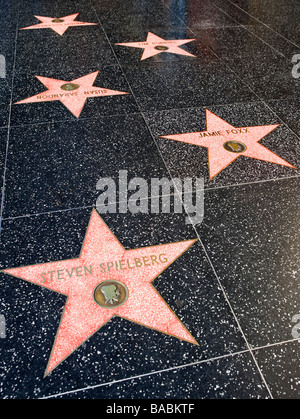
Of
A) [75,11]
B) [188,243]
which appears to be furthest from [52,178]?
[75,11]

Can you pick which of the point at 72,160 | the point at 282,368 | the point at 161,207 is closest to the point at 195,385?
the point at 282,368

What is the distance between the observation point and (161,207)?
1.57m

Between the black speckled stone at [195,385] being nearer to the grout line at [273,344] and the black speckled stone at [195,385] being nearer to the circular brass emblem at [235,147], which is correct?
the grout line at [273,344]

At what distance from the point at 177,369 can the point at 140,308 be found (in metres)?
0.22

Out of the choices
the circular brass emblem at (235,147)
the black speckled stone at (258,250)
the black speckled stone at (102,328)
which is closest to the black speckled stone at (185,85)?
the circular brass emblem at (235,147)

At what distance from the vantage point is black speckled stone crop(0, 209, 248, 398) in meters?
1.05

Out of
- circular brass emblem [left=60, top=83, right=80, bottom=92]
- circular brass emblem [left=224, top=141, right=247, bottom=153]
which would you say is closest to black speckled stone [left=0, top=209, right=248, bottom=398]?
circular brass emblem [left=224, top=141, right=247, bottom=153]

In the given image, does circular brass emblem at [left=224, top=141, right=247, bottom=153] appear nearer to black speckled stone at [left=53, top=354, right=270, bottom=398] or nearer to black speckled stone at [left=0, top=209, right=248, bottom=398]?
black speckled stone at [left=0, top=209, right=248, bottom=398]

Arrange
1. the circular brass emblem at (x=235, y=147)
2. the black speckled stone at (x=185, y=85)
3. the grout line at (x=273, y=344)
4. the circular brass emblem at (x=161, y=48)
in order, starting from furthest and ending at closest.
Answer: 1. the circular brass emblem at (x=161, y=48)
2. the black speckled stone at (x=185, y=85)
3. the circular brass emblem at (x=235, y=147)
4. the grout line at (x=273, y=344)

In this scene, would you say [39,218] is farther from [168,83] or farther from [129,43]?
[129,43]

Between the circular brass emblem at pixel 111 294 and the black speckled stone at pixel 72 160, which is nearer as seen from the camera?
the circular brass emblem at pixel 111 294

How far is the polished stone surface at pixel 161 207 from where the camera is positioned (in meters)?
1.06

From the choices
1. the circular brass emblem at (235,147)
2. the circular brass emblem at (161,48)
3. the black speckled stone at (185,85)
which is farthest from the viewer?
the circular brass emblem at (161,48)

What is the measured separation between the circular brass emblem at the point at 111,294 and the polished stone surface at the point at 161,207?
52 mm
